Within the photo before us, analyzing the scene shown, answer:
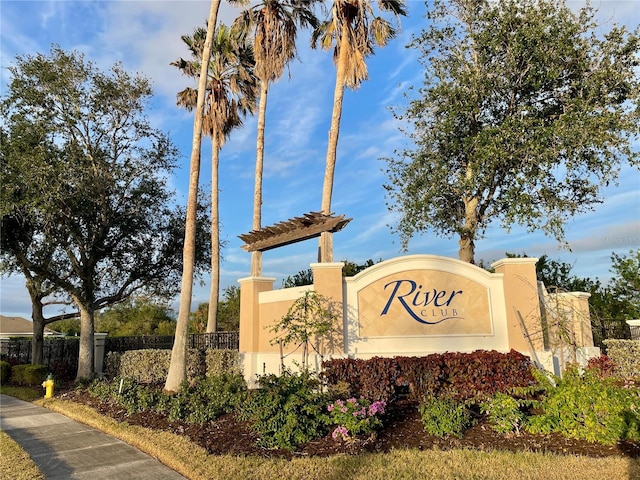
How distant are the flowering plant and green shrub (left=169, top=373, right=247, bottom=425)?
2.65 m

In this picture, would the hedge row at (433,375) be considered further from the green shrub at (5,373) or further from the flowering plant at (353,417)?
the green shrub at (5,373)

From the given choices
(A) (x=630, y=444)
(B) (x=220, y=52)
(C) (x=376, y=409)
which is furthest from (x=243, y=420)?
(B) (x=220, y=52)

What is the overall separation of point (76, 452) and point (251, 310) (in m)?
5.66

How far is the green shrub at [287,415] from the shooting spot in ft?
23.4

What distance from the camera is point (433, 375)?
9.04 meters

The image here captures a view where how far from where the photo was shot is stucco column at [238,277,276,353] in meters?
12.5

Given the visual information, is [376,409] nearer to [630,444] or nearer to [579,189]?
[630,444]

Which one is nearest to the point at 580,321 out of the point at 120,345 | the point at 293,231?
the point at 293,231

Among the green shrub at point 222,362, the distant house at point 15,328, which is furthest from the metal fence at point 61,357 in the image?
the distant house at point 15,328

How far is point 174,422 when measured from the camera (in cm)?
902

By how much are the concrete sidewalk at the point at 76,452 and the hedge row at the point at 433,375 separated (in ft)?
11.7

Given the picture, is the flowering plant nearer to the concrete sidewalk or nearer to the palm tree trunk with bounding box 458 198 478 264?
the concrete sidewalk

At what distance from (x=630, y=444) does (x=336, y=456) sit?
4298 millimetres

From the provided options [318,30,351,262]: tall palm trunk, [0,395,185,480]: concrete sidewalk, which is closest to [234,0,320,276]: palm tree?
[318,30,351,262]: tall palm trunk
